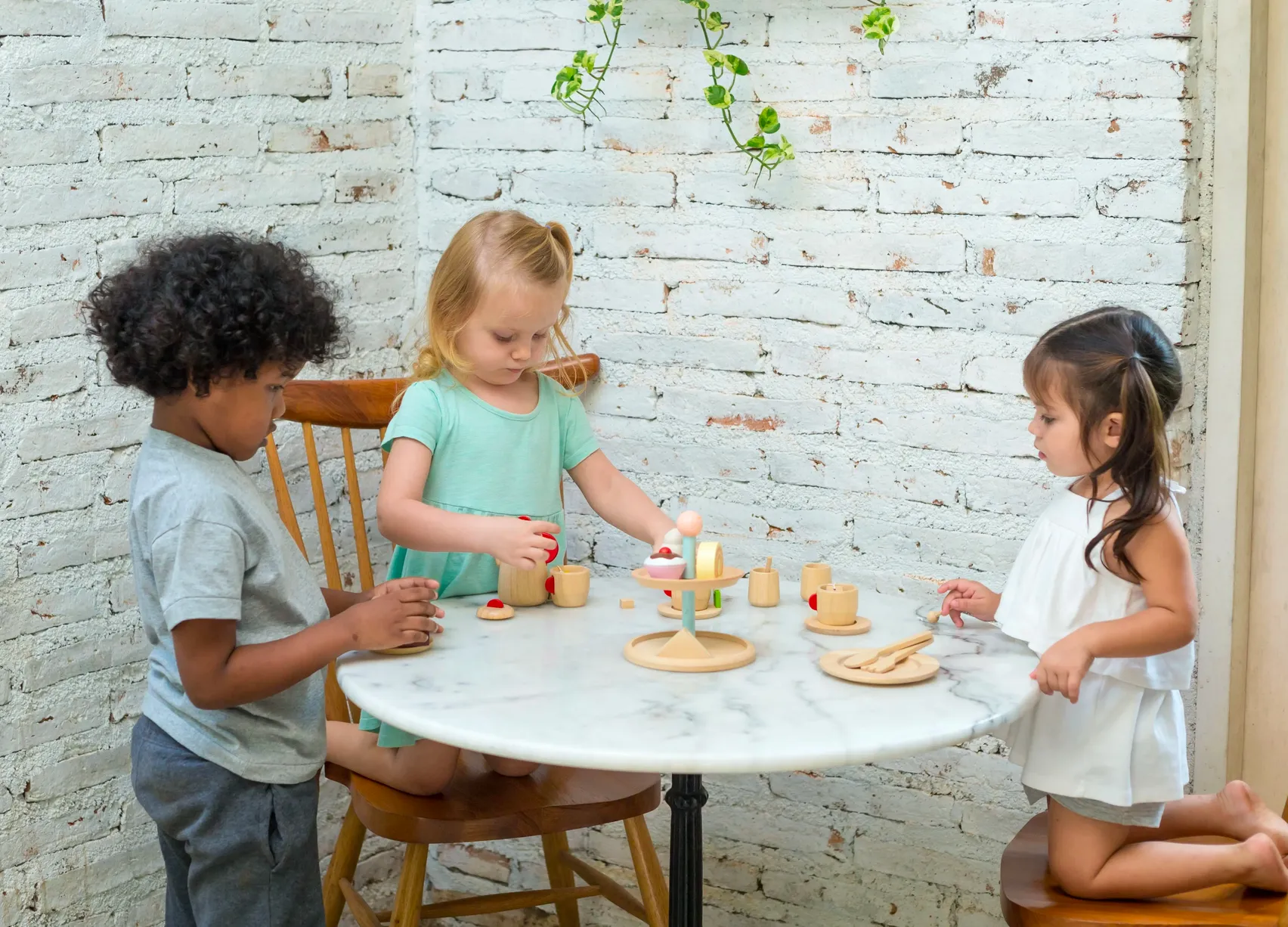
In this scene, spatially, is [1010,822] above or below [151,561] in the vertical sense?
below

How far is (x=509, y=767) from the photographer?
181 centimetres

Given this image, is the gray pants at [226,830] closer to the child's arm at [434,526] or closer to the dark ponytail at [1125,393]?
the child's arm at [434,526]

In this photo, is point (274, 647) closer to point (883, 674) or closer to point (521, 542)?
point (521, 542)

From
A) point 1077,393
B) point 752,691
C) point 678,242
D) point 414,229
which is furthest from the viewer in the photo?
point 414,229

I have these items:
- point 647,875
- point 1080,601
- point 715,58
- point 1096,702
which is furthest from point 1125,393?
point 647,875

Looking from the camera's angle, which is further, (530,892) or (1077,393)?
(530,892)

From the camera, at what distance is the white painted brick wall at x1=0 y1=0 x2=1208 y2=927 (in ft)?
6.02

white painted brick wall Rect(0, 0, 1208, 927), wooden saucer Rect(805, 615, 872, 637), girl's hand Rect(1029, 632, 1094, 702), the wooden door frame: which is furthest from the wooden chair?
the wooden door frame

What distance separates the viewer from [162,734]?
1555mm

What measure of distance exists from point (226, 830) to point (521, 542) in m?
0.48

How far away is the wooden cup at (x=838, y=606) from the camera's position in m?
1.57

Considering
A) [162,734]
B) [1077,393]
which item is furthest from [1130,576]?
[162,734]

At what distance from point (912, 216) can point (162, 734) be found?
1.29 metres

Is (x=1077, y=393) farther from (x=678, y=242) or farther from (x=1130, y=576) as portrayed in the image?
(x=678, y=242)
